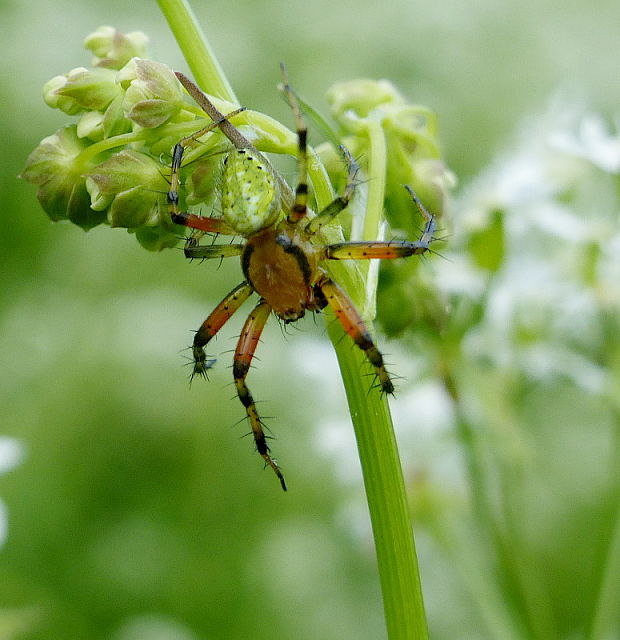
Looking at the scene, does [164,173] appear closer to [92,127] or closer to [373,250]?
[92,127]

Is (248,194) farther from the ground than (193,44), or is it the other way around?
(193,44)

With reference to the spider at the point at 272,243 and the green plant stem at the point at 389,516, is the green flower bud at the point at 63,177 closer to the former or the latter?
the spider at the point at 272,243

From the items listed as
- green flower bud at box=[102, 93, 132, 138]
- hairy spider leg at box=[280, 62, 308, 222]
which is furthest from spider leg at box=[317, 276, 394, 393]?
green flower bud at box=[102, 93, 132, 138]

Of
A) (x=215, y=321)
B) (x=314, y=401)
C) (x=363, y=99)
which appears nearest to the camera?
(x=363, y=99)

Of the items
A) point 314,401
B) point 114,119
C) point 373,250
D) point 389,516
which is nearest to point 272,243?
point 373,250

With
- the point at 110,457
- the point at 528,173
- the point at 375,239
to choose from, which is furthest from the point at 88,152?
the point at 110,457

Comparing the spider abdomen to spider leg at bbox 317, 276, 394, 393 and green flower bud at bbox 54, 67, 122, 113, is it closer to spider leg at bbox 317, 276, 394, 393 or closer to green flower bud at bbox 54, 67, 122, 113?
spider leg at bbox 317, 276, 394, 393

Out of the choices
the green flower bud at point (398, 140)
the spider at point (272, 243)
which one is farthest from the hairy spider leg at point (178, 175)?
the green flower bud at point (398, 140)

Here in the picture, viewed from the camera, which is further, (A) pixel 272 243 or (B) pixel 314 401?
(B) pixel 314 401
